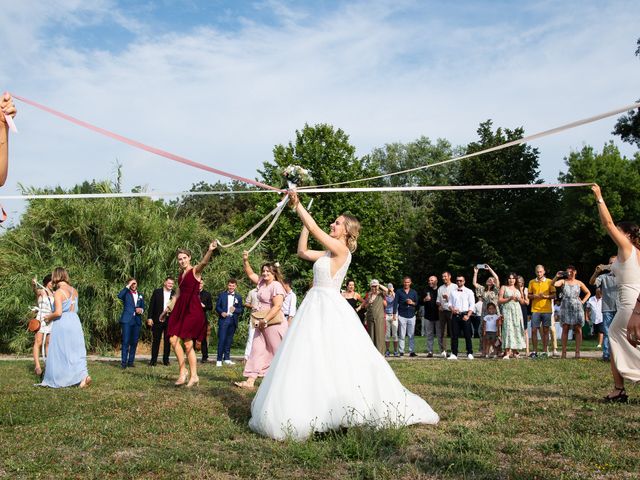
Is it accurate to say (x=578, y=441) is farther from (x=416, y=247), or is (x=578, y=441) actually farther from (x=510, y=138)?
(x=416, y=247)

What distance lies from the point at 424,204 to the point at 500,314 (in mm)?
42283

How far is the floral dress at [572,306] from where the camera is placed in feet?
51.6

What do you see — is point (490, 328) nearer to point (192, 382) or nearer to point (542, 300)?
point (542, 300)

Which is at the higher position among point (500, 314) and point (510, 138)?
point (510, 138)

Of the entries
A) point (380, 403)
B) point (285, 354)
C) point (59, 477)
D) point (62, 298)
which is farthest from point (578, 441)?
point (62, 298)

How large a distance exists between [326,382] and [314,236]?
58.2 inches

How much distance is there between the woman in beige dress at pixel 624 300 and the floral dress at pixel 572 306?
7725 mm

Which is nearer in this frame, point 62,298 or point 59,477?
point 59,477

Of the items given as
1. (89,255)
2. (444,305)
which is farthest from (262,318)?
(89,255)

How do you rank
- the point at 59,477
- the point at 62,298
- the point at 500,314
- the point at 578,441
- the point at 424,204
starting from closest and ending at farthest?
the point at 59,477, the point at 578,441, the point at 62,298, the point at 500,314, the point at 424,204

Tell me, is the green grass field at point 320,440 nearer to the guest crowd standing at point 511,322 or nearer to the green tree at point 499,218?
the guest crowd standing at point 511,322

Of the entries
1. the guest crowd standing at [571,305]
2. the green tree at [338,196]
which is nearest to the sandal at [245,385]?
the guest crowd standing at [571,305]

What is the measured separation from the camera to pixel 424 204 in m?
59.1

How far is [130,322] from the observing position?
49.0 feet
